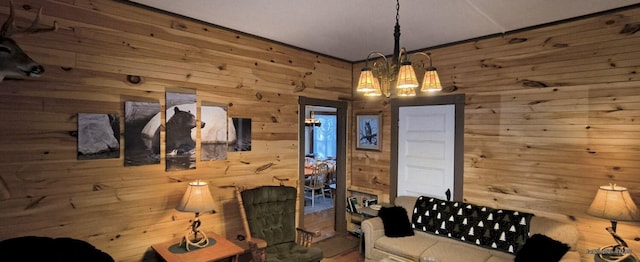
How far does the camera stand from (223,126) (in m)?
3.58

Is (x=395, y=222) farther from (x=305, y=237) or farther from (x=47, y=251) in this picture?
(x=47, y=251)

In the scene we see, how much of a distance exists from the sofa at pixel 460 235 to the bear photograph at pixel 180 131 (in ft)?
6.90

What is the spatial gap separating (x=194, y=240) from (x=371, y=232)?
188 cm

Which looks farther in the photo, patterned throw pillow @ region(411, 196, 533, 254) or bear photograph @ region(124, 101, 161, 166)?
patterned throw pillow @ region(411, 196, 533, 254)

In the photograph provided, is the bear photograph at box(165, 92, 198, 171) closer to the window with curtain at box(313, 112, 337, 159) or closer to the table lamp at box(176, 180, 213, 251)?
the table lamp at box(176, 180, 213, 251)

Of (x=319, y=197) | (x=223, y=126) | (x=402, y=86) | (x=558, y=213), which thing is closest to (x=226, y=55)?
(x=223, y=126)

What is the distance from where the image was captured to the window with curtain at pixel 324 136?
9.80 m

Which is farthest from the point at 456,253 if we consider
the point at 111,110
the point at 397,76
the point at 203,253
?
the point at 111,110

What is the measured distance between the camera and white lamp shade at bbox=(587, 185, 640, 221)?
260 centimetres

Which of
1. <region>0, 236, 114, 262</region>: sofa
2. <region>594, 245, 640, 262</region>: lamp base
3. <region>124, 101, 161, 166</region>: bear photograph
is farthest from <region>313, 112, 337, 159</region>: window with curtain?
<region>0, 236, 114, 262</region>: sofa

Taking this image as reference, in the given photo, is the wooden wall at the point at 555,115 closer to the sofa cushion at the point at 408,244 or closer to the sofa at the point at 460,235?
the sofa at the point at 460,235

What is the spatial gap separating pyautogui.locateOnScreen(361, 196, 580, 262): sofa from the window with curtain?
5700mm

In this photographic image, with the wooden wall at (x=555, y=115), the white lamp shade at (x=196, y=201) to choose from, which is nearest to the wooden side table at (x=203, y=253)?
the white lamp shade at (x=196, y=201)

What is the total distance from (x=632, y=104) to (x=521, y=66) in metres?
0.98
